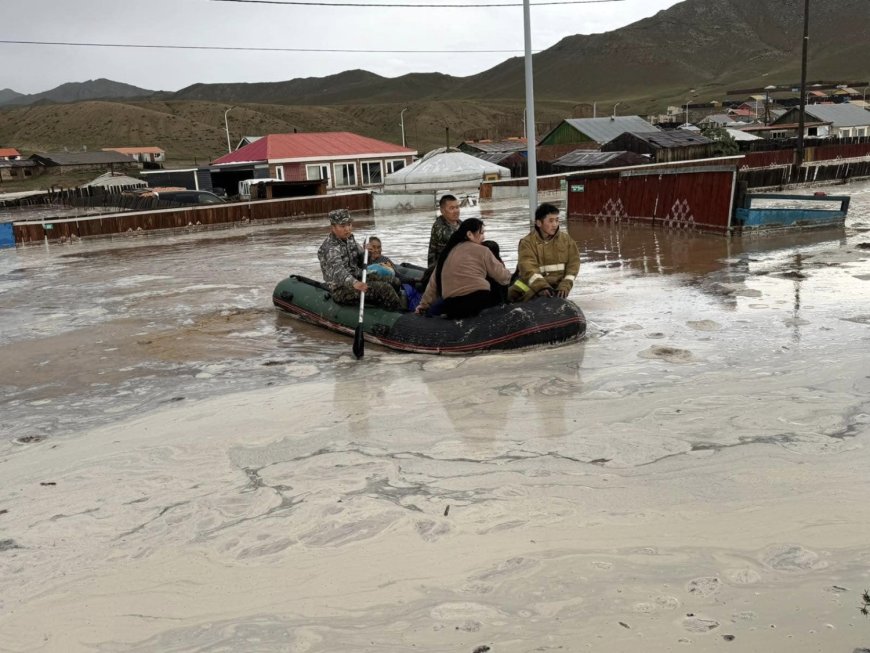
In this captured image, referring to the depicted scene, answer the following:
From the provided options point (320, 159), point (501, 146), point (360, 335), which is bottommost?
point (360, 335)

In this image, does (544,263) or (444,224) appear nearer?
(544,263)

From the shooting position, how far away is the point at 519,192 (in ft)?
117

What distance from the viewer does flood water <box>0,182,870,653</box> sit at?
377 centimetres

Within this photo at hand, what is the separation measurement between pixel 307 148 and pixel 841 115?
51.8 m

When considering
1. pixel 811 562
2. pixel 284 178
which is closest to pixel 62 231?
pixel 811 562

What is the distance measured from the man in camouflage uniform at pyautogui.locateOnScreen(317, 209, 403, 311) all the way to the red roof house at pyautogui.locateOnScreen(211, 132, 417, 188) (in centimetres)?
4612

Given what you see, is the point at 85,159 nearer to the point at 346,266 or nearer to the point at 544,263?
the point at 346,266

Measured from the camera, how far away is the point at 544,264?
8.84 meters

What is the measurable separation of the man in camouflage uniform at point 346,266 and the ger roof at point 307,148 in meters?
46.1

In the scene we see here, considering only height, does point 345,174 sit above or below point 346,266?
above

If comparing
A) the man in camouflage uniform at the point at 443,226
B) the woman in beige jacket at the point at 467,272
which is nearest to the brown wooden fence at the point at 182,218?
the man in camouflage uniform at the point at 443,226

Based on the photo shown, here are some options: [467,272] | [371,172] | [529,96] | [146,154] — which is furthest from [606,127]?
[146,154]

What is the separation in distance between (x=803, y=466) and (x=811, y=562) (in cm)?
124

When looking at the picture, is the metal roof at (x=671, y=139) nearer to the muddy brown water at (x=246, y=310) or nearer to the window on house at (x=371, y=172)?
the window on house at (x=371, y=172)
